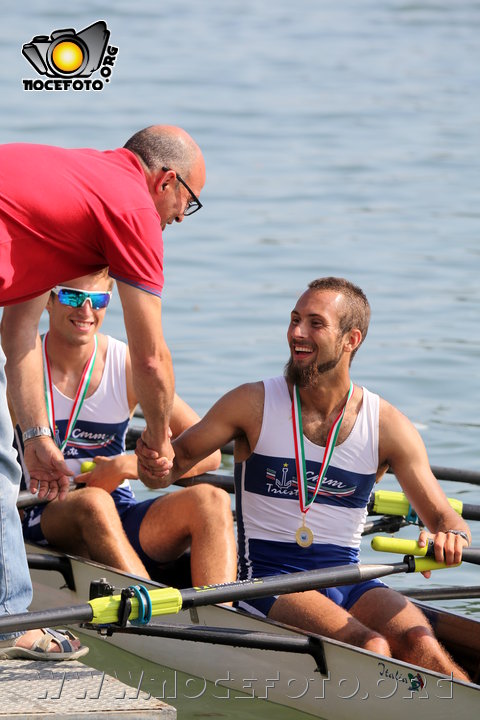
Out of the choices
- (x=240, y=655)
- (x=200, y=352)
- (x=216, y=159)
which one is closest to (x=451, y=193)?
(x=216, y=159)

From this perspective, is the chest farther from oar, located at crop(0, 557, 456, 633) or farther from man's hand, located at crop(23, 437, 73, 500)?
man's hand, located at crop(23, 437, 73, 500)

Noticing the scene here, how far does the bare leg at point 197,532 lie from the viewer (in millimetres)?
5984

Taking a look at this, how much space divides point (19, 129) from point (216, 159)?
307cm

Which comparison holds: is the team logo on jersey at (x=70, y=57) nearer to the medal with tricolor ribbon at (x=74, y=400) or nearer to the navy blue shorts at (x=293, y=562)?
the medal with tricolor ribbon at (x=74, y=400)

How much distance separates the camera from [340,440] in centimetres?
561

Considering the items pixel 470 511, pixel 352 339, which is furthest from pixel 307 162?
pixel 352 339

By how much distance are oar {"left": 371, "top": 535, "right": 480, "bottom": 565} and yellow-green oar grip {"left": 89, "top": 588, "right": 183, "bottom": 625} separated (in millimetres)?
927

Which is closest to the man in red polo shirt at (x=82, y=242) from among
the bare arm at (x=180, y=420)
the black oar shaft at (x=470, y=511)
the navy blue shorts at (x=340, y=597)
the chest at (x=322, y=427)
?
the chest at (x=322, y=427)

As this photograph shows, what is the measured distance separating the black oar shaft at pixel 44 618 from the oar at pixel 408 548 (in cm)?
131

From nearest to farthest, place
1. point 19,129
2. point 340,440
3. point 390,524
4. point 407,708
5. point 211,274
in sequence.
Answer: point 407,708 < point 340,440 < point 390,524 < point 211,274 < point 19,129

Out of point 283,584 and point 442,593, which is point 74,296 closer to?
point 283,584

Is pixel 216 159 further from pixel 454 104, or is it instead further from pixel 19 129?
pixel 454 104

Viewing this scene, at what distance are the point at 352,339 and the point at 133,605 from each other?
66.2 inches

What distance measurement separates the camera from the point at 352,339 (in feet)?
18.7
